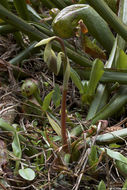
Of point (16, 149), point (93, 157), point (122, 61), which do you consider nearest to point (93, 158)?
point (93, 157)

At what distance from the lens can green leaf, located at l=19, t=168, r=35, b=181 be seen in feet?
2.73

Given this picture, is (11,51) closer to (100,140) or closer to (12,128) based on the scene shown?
(12,128)

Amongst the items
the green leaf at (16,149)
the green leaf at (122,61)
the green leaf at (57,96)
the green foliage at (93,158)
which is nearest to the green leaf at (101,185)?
the green foliage at (93,158)

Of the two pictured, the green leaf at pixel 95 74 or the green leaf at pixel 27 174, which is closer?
the green leaf at pixel 27 174

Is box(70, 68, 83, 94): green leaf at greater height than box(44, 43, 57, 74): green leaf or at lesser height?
lesser

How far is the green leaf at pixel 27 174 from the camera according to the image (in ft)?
2.73

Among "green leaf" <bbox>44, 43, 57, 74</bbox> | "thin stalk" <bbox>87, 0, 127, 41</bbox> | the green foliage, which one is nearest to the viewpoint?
"green leaf" <bbox>44, 43, 57, 74</bbox>

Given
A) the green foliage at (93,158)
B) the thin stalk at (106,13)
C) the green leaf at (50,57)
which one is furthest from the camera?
the thin stalk at (106,13)

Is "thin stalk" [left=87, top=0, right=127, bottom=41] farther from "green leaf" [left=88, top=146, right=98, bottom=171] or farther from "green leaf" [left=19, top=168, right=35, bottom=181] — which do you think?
"green leaf" [left=19, top=168, right=35, bottom=181]

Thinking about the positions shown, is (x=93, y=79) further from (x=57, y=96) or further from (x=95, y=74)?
(x=57, y=96)

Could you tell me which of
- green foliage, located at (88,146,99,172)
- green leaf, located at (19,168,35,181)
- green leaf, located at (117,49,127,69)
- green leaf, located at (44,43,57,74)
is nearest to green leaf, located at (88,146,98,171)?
green foliage, located at (88,146,99,172)

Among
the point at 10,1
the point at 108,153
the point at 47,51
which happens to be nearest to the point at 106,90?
the point at 108,153

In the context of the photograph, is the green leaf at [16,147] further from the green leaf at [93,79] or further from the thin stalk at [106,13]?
the thin stalk at [106,13]

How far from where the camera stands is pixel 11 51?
151cm
